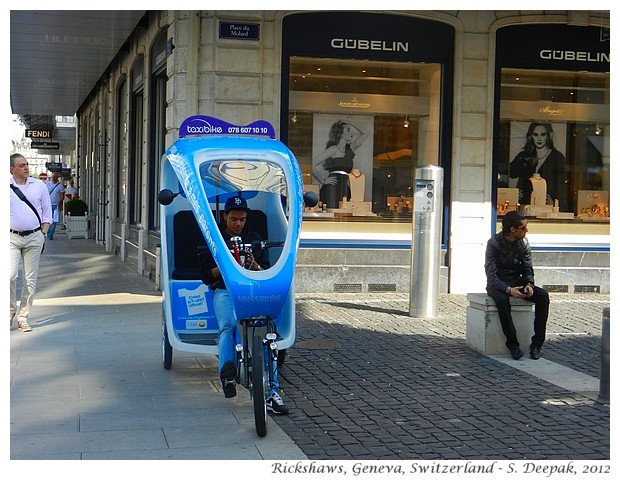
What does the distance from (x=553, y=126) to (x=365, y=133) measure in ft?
10.9

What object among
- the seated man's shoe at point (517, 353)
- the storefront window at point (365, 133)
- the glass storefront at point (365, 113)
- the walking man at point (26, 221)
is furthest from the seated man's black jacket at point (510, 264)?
the storefront window at point (365, 133)

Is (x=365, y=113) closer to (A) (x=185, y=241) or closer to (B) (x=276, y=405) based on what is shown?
(A) (x=185, y=241)

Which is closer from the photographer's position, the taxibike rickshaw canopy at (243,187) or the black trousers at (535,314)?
the taxibike rickshaw canopy at (243,187)

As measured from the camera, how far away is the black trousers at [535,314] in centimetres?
873

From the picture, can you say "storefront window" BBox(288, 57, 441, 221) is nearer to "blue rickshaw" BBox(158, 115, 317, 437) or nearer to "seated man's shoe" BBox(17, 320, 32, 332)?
"blue rickshaw" BBox(158, 115, 317, 437)

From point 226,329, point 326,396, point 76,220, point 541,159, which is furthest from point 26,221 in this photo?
point 76,220

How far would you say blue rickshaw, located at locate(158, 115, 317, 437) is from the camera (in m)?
6.15

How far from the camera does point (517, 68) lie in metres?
14.1

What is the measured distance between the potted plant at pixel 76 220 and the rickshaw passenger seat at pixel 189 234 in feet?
66.7

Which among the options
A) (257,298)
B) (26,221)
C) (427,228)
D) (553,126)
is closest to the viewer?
(257,298)

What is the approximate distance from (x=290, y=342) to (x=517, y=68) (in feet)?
27.8

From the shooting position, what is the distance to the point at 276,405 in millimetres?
6543

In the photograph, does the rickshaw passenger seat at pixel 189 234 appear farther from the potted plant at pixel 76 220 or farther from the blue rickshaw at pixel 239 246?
the potted plant at pixel 76 220

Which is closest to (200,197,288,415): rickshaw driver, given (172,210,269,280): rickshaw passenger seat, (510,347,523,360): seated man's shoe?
(172,210,269,280): rickshaw passenger seat
